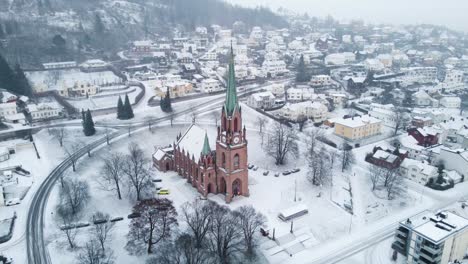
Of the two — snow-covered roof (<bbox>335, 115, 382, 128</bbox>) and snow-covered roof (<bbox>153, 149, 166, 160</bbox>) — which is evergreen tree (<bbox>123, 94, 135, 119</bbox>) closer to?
snow-covered roof (<bbox>153, 149, 166, 160</bbox>)

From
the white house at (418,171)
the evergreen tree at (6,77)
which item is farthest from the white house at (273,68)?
the evergreen tree at (6,77)

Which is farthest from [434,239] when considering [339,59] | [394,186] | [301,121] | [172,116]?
[339,59]

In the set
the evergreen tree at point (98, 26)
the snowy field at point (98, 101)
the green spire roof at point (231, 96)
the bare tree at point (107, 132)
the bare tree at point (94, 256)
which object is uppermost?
the evergreen tree at point (98, 26)

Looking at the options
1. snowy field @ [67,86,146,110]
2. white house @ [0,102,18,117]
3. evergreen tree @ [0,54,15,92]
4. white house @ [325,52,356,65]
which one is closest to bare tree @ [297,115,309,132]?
snowy field @ [67,86,146,110]

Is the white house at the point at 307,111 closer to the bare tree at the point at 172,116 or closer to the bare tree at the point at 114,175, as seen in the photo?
the bare tree at the point at 172,116

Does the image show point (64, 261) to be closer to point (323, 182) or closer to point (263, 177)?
point (263, 177)

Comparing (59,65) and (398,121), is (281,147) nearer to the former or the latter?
(398,121)

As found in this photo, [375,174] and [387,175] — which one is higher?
[387,175]
